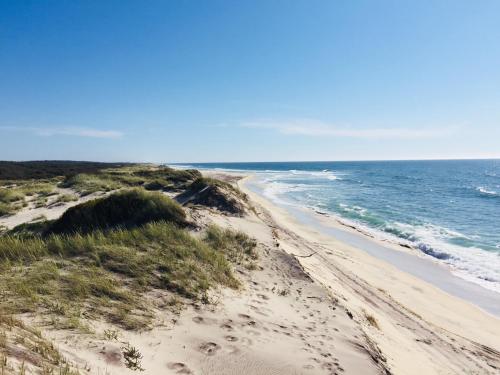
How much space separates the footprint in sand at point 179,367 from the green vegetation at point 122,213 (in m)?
6.97

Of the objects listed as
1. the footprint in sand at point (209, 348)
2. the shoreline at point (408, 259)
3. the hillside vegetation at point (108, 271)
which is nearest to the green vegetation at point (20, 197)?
the hillside vegetation at point (108, 271)

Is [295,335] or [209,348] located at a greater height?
[209,348]

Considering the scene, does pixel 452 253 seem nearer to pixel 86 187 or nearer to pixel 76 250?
pixel 76 250

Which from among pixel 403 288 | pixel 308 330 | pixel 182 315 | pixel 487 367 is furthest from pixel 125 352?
pixel 403 288

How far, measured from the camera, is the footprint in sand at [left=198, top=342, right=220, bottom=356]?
4898mm

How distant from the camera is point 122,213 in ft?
38.8

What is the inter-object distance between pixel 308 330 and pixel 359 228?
2081 cm

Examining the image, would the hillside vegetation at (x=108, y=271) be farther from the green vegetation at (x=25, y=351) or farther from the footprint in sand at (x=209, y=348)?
the footprint in sand at (x=209, y=348)

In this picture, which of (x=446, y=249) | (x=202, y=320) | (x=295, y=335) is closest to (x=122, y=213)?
(x=202, y=320)

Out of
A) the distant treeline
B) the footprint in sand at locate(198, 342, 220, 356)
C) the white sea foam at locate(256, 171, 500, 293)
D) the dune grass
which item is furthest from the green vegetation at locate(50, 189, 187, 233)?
the distant treeline

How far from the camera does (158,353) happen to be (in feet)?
15.1

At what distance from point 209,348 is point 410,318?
7.28m

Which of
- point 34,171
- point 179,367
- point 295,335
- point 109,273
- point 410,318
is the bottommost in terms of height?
point 410,318

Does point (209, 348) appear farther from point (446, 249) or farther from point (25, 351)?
point (446, 249)
